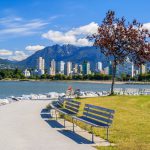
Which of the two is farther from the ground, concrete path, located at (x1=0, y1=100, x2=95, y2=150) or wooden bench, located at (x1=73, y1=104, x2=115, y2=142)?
wooden bench, located at (x1=73, y1=104, x2=115, y2=142)

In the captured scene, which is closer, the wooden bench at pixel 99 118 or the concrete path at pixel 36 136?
the concrete path at pixel 36 136

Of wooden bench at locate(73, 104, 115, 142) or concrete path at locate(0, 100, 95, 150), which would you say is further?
wooden bench at locate(73, 104, 115, 142)

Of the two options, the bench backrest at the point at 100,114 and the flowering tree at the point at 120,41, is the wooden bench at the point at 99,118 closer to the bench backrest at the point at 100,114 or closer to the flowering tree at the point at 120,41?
the bench backrest at the point at 100,114

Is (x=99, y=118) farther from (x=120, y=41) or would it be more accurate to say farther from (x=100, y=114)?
(x=120, y=41)

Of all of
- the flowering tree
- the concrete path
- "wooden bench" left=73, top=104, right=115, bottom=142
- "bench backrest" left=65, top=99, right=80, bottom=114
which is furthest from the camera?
the flowering tree

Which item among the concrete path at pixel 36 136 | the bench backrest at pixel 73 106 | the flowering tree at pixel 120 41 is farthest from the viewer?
the flowering tree at pixel 120 41

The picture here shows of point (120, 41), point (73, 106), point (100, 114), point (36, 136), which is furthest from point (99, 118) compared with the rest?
point (120, 41)

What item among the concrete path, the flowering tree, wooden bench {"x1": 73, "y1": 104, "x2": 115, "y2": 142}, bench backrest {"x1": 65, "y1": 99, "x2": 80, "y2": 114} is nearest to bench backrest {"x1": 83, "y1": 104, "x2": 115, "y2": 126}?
wooden bench {"x1": 73, "y1": 104, "x2": 115, "y2": 142}

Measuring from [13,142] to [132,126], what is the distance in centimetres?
585

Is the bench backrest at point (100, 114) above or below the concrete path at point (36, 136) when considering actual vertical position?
above

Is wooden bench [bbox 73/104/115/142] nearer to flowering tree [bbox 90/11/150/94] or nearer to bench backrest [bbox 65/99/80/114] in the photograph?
bench backrest [bbox 65/99/80/114]

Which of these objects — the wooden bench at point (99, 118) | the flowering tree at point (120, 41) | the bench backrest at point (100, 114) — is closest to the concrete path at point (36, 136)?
the wooden bench at point (99, 118)

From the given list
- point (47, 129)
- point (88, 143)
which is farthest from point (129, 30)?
point (88, 143)

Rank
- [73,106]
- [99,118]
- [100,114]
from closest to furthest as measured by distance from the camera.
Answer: [99,118] < [100,114] < [73,106]
